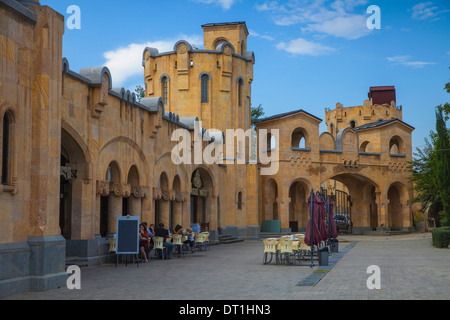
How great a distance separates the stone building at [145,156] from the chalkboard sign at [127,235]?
108 centimetres

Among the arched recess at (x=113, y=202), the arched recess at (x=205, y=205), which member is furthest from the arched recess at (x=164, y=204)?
the arched recess at (x=205, y=205)

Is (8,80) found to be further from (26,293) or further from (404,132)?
(404,132)

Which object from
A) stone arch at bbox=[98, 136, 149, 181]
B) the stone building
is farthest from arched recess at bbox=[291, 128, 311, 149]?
stone arch at bbox=[98, 136, 149, 181]

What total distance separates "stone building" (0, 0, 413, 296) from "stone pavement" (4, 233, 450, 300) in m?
1.56

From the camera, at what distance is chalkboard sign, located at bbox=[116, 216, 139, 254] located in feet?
56.5

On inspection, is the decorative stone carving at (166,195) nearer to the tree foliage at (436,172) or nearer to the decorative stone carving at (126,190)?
the decorative stone carving at (126,190)

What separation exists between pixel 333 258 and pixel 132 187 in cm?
870

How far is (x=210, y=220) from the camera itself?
32.3m

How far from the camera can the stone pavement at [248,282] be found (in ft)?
36.4

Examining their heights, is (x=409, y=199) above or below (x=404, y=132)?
below

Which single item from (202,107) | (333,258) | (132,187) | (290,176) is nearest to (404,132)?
(290,176)

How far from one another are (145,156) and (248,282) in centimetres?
1008

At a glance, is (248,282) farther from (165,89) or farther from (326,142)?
(326,142)

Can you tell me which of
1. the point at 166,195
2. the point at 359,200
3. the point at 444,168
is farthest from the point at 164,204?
the point at 359,200
